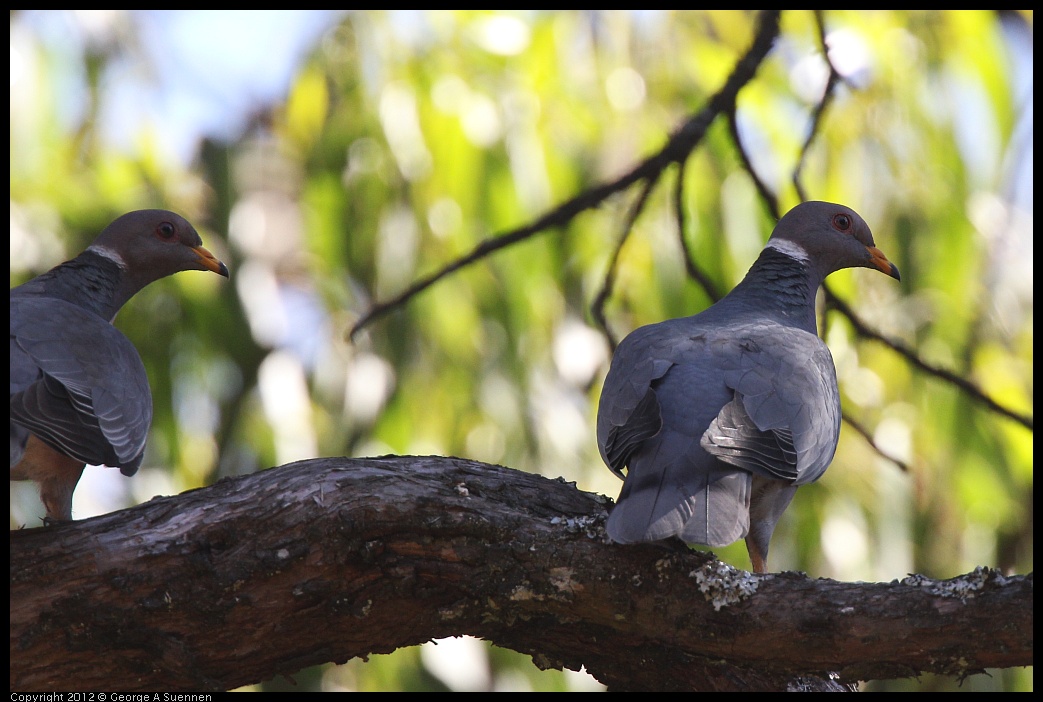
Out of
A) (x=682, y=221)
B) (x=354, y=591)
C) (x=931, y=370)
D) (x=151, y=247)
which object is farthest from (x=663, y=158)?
(x=151, y=247)

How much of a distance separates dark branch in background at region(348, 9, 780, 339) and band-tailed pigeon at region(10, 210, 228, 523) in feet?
2.73

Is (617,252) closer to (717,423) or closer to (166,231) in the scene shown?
(717,423)

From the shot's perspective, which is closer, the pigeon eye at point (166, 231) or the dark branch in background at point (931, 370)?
the dark branch in background at point (931, 370)

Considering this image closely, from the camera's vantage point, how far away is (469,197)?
21.4 feet

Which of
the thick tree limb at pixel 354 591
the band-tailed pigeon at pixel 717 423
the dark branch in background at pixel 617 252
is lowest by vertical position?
the thick tree limb at pixel 354 591

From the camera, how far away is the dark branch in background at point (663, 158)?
151 inches

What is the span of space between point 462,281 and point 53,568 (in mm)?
3930

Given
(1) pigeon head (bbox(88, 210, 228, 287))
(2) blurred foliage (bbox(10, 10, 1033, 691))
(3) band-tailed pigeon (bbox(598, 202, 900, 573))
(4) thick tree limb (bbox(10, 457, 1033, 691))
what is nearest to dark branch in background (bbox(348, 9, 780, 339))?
(3) band-tailed pigeon (bbox(598, 202, 900, 573))

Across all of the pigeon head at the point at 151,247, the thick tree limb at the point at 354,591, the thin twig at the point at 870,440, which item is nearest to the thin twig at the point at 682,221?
the thin twig at the point at 870,440

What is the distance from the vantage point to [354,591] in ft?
9.61

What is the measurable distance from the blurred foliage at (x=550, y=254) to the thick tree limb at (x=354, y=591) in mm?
3182

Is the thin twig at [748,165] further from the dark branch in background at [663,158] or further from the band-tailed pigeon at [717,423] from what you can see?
the band-tailed pigeon at [717,423]

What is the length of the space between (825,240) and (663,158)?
33.3 inches
